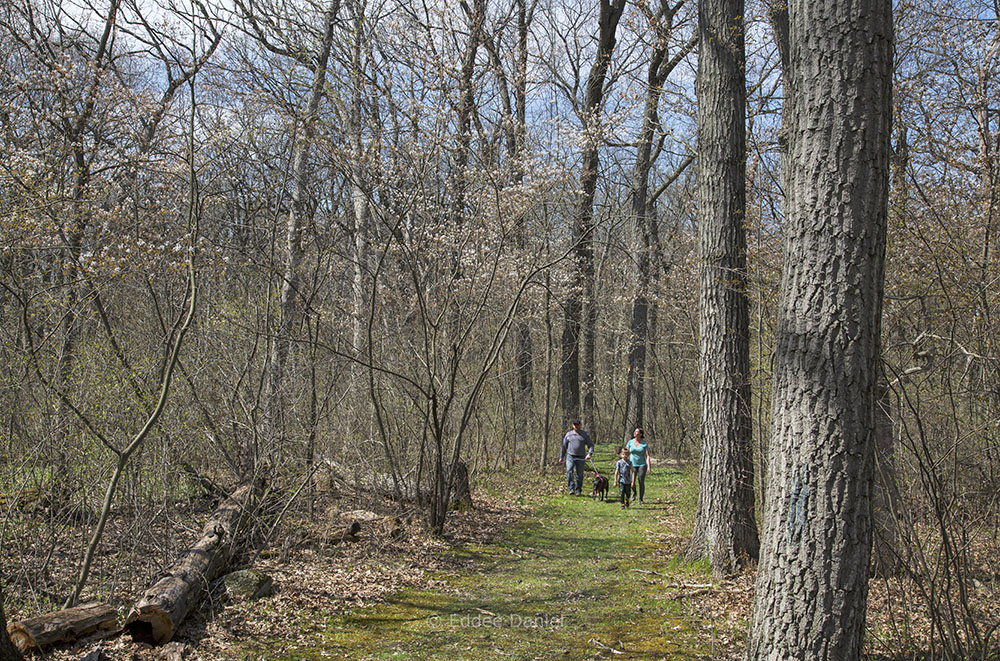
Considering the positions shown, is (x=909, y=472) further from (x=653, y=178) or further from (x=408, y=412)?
(x=653, y=178)

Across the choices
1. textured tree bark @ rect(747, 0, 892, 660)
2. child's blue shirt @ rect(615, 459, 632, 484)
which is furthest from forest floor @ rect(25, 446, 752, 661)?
child's blue shirt @ rect(615, 459, 632, 484)

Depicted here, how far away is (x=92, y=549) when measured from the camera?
4.89 m

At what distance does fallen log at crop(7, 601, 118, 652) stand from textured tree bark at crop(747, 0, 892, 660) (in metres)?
4.48

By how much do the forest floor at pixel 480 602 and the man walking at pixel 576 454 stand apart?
3.41 meters

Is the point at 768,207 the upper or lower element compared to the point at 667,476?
upper

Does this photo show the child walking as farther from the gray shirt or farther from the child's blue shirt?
the gray shirt

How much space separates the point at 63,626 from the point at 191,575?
112 centimetres

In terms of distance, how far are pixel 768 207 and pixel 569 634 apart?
19.9 ft

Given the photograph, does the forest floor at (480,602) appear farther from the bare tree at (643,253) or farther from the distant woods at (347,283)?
the bare tree at (643,253)

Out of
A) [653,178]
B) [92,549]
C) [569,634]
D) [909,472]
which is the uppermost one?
[653,178]

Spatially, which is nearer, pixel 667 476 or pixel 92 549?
pixel 92 549

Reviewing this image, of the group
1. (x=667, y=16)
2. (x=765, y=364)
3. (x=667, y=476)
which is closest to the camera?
(x=765, y=364)

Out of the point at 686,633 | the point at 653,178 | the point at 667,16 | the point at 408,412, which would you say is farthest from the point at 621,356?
the point at 686,633

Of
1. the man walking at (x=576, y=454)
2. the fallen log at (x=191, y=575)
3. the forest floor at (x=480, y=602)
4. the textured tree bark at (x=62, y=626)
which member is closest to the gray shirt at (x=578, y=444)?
the man walking at (x=576, y=454)
